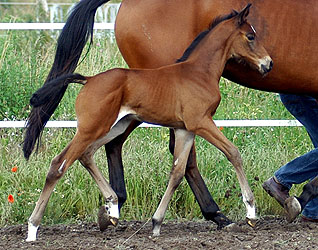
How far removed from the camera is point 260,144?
6.61 meters

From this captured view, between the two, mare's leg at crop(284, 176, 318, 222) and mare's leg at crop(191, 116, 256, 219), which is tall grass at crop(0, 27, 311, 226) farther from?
mare's leg at crop(191, 116, 256, 219)

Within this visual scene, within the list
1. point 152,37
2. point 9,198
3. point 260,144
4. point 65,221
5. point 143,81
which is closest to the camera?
point 143,81

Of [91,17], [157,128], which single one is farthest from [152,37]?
[157,128]

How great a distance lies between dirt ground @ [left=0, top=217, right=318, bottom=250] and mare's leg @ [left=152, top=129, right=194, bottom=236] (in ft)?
0.44

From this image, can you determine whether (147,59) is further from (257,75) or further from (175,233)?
(175,233)

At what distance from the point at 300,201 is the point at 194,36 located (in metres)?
1.48

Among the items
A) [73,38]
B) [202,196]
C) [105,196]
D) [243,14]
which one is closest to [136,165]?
[202,196]

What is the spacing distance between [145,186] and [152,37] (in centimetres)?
149

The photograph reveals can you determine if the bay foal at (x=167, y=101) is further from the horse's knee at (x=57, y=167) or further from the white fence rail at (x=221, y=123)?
the white fence rail at (x=221, y=123)

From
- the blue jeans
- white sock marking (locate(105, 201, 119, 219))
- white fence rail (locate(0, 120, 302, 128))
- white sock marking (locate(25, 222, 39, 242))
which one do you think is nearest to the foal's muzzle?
the blue jeans

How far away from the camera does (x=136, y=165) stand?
244 inches

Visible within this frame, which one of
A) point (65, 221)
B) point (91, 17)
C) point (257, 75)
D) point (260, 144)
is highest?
point (91, 17)

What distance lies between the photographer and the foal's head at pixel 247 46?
4.90 metres

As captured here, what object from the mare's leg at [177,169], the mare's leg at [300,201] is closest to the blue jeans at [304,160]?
the mare's leg at [300,201]
